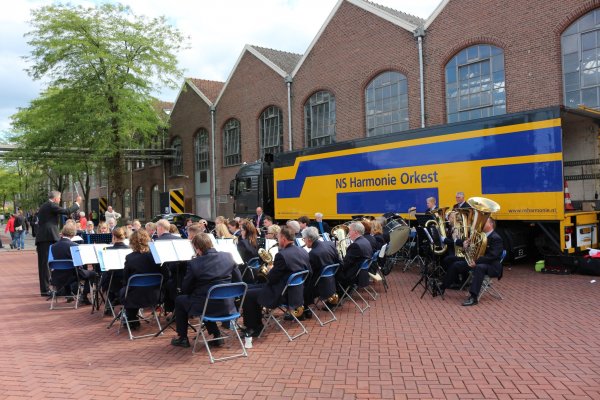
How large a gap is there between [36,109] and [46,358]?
26168 mm

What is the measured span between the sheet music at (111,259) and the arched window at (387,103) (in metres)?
13.5

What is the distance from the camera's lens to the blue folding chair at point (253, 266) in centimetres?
735

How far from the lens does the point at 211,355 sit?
5.37m

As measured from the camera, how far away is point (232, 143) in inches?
1112

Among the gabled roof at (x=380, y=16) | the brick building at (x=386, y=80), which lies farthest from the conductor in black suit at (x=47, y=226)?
the gabled roof at (x=380, y=16)

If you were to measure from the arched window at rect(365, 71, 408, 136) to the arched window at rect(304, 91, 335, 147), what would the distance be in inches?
84.6

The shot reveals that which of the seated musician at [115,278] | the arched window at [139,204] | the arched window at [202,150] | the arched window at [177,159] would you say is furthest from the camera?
the arched window at [139,204]

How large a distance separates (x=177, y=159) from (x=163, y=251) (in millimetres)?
27998

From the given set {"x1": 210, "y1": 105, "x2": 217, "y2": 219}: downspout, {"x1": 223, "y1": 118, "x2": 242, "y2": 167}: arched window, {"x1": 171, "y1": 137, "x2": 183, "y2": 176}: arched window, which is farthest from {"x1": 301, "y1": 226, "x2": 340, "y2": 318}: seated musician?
{"x1": 171, "y1": 137, "x2": 183, "y2": 176}: arched window

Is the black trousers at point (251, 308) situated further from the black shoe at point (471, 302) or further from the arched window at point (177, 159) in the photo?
the arched window at point (177, 159)

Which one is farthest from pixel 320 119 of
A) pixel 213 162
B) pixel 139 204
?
pixel 139 204

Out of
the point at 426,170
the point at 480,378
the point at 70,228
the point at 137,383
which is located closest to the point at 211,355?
the point at 137,383

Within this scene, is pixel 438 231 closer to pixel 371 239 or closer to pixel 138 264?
pixel 371 239

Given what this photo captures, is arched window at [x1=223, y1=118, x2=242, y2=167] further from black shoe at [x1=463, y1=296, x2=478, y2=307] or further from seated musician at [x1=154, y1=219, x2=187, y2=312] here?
black shoe at [x1=463, y1=296, x2=478, y2=307]
